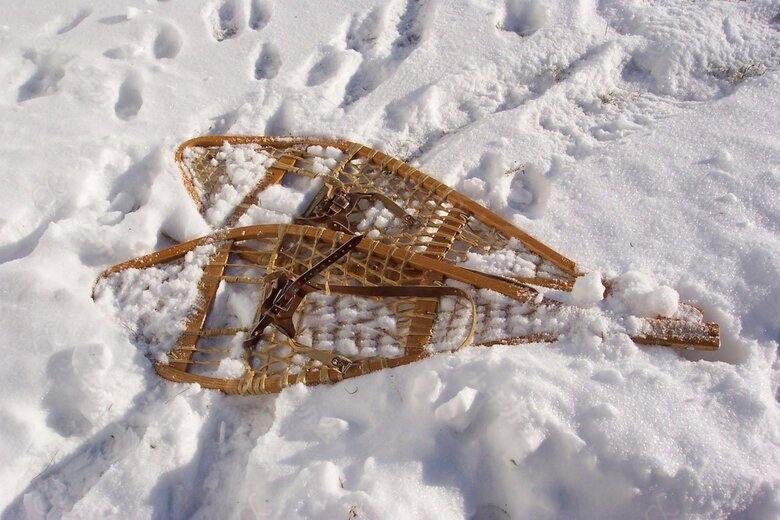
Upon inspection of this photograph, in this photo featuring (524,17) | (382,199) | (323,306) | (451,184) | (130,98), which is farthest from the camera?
(524,17)

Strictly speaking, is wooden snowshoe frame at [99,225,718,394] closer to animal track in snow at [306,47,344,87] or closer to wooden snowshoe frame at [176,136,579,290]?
wooden snowshoe frame at [176,136,579,290]

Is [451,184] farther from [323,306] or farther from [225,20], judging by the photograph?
[225,20]

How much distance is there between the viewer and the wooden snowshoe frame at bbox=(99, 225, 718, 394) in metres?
1.92

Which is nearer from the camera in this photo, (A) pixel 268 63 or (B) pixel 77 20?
(A) pixel 268 63

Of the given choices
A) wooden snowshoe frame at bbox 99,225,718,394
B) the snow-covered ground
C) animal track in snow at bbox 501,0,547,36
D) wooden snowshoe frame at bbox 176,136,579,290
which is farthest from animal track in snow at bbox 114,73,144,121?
animal track in snow at bbox 501,0,547,36

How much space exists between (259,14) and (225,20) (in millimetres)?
179

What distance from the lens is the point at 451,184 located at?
2.51 meters

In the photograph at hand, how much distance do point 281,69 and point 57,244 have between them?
132 centimetres

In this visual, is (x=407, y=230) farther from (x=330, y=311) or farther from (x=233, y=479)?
(x=233, y=479)

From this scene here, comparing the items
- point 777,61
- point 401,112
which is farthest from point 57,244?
point 777,61

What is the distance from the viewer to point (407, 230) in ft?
7.66

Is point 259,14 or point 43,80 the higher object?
point 259,14

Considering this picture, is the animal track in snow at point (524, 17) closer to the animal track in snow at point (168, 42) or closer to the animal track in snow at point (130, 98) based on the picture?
the animal track in snow at point (168, 42)

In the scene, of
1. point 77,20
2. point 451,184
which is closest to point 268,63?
point 77,20
